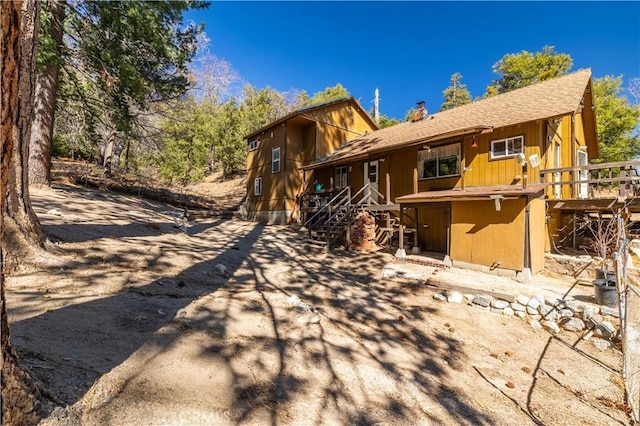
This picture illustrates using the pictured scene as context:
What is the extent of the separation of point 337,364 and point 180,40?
1215 centimetres

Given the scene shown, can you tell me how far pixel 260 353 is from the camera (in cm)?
364

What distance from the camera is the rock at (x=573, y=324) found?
584cm

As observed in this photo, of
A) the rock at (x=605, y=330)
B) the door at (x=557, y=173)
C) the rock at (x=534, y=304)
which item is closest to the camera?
the rock at (x=605, y=330)

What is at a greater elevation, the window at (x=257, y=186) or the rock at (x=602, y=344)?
the window at (x=257, y=186)

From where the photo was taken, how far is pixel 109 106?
451 inches

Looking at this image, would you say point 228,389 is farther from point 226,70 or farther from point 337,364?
point 226,70

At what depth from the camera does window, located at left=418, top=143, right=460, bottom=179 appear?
38.4 feet

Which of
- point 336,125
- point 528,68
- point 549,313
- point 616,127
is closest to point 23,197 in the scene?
point 549,313

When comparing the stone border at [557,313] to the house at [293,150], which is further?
the house at [293,150]

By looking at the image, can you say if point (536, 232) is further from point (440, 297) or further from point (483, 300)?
point (440, 297)

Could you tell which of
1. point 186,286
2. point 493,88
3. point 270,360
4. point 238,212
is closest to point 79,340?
point 270,360

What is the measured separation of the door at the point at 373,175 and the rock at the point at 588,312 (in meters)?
9.18

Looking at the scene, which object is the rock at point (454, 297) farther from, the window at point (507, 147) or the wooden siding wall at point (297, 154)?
the wooden siding wall at point (297, 154)

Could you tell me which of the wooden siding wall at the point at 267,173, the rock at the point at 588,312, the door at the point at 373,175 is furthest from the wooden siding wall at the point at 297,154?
the rock at the point at 588,312
